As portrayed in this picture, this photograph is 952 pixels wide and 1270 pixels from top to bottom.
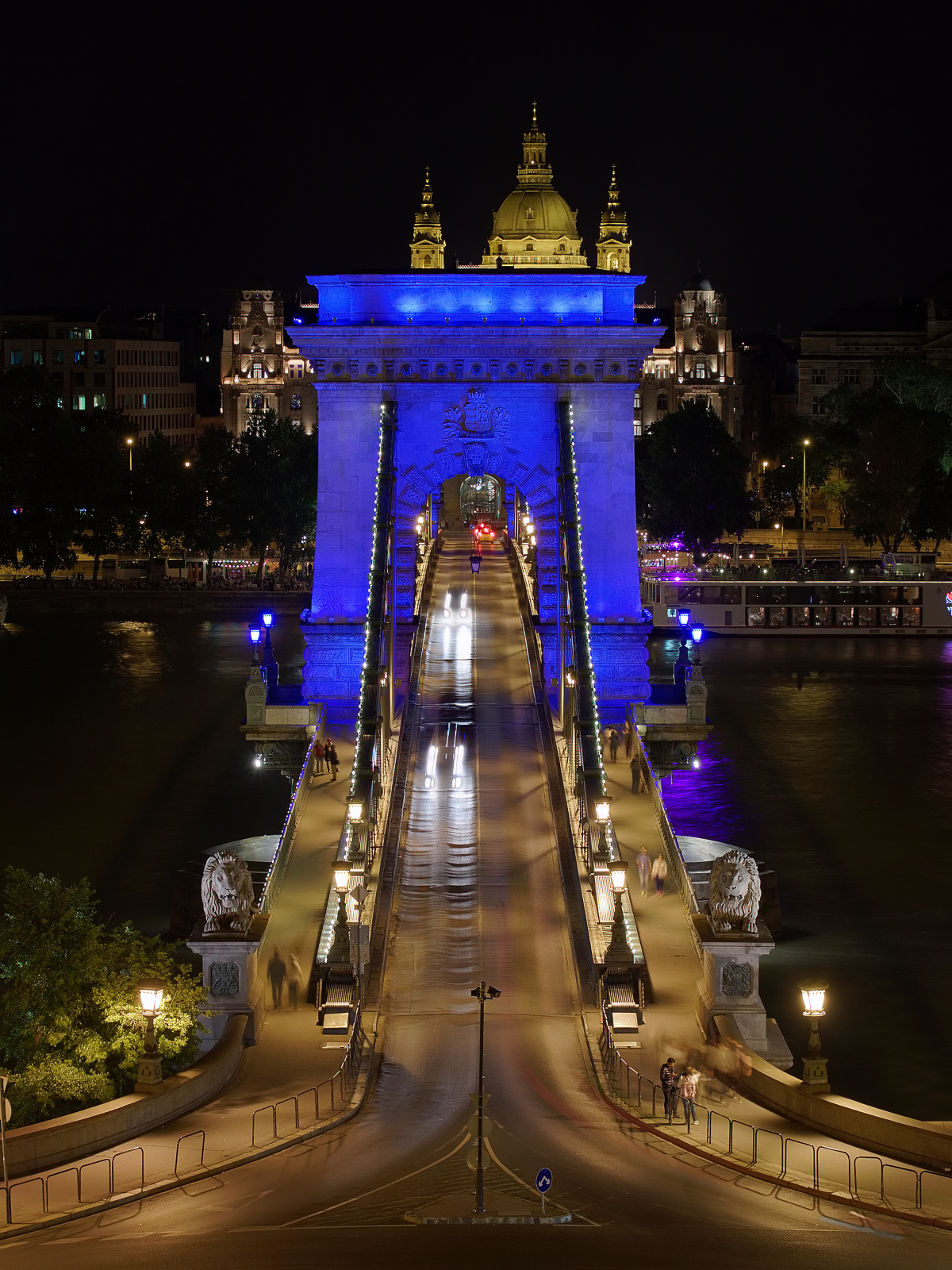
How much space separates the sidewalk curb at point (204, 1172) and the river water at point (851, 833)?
11.2m

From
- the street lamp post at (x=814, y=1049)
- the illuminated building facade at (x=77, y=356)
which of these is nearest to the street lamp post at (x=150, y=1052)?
the street lamp post at (x=814, y=1049)

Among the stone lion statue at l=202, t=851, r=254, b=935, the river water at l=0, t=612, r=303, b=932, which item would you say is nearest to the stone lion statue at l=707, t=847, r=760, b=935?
the stone lion statue at l=202, t=851, r=254, b=935

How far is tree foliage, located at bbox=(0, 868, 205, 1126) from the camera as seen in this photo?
26469mm

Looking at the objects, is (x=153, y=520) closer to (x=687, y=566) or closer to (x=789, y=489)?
(x=687, y=566)

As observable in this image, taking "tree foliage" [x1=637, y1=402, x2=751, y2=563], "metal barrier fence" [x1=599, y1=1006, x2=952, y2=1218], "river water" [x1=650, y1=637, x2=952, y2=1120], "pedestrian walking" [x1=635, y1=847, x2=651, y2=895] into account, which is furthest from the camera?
"tree foliage" [x1=637, y1=402, x2=751, y2=563]

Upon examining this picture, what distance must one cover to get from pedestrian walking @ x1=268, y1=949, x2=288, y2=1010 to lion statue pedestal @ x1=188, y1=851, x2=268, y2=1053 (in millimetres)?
1319

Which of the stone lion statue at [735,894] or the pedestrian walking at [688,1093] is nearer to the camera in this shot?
the pedestrian walking at [688,1093]

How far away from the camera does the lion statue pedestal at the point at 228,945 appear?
29719 mm

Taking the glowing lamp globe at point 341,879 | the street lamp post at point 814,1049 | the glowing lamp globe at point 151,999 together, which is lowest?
the street lamp post at point 814,1049

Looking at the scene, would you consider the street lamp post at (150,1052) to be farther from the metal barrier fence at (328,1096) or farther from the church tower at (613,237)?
the church tower at (613,237)

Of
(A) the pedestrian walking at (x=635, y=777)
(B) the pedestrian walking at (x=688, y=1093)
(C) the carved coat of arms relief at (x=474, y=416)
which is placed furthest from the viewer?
(C) the carved coat of arms relief at (x=474, y=416)

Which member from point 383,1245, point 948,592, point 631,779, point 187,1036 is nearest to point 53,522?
point 948,592

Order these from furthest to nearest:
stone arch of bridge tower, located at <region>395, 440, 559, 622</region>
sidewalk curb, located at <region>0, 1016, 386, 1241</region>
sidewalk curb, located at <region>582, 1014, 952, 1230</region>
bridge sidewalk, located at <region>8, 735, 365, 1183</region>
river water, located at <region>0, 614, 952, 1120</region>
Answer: stone arch of bridge tower, located at <region>395, 440, 559, 622</region> → river water, located at <region>0, 614, 952, 1120</region> → bridge sidewalk, located at <region>8, 735, 365, 1183</region> → sidewalk curb, located at <region>582, 1014, 952, 1230</region> → sidewalk curb, located at <region>0, 1016, 386, 1241</region>

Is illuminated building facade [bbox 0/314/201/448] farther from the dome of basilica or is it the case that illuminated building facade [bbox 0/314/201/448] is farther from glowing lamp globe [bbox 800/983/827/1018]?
glowing lamp globe [bbox 800/983/827/1018]
